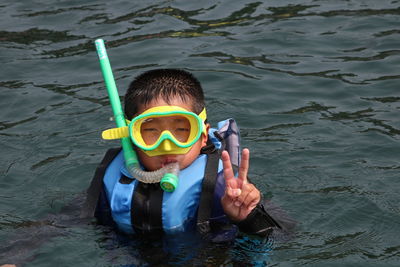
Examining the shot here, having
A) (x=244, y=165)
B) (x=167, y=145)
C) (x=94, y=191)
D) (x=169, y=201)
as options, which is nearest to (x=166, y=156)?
(x=167, y=145)

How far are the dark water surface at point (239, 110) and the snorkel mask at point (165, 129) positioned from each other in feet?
2.02

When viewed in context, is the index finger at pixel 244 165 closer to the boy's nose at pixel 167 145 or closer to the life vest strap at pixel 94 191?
the boy's nose at pixel 167 145

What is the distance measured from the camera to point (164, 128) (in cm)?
441

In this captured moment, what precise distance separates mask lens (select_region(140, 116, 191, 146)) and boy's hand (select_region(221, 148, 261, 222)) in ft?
1.47

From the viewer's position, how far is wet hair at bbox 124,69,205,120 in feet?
14.8

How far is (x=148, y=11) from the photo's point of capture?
973 centimetres

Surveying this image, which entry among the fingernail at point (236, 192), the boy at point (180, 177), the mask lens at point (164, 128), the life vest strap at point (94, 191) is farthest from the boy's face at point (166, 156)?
the fingernail at point (236, 192)

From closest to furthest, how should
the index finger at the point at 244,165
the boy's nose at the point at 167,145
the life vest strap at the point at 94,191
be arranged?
the index finger at the point at 244,165, the boy's nose at the point at 167,145, the life vest strap at the point at 94,191

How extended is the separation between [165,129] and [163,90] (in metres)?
0.26

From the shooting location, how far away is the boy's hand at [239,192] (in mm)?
3965

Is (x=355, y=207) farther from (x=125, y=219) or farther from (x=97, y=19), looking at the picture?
(x=97, y=19)

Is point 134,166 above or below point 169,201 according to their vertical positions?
above

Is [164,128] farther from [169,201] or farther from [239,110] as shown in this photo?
[239,110]

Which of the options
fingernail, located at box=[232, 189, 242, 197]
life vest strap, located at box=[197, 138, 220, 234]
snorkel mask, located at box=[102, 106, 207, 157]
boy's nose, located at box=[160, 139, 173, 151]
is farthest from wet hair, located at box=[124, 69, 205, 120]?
fingernail, located at box=[232, 189, 242, 197]
